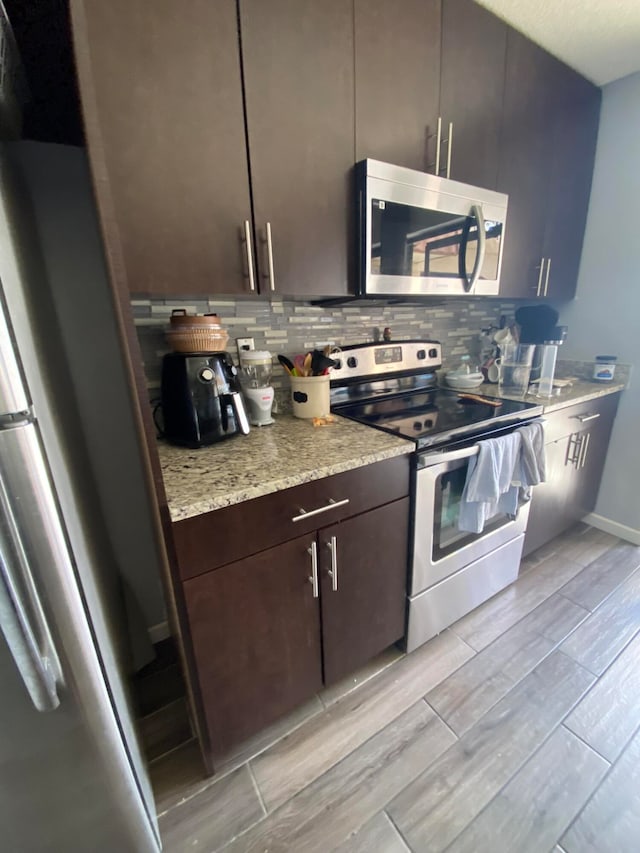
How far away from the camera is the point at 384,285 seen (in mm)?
1273

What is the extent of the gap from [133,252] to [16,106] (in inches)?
15.5

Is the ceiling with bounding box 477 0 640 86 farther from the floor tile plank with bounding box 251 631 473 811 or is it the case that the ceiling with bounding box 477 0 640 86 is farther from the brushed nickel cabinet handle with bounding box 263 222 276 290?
the floor tile plank with bounding box 251 631 473 811

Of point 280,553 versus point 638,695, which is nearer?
point 280,553

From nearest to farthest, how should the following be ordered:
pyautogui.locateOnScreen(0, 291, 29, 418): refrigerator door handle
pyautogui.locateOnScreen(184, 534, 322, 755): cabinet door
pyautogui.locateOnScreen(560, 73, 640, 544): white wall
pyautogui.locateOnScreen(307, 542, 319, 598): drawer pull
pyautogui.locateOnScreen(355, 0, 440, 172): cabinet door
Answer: pyautogui.locateOnScreen(0, 291, 29, 418): refrigerator door handle
pyautogui.locateOnScreen(184, 534, 322, 755): cabinet door
pyautogui.locateOnScreen(307, 542, 319, 598): drawer pull
pyautogui.locateOnScreen(355, 0, 440, 172): cabinet door
pyautogui.locateOnScreen(560, 73, 640, 544): white wall

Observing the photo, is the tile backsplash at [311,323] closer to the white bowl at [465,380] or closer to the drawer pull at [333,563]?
the white bowl at [465,380]

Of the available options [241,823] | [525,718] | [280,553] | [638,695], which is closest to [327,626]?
[280,553]

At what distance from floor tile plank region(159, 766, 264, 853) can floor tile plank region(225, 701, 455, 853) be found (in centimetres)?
4

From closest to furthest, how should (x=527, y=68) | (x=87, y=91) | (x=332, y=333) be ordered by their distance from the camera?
(x=87, y=91)
(x=527, y=68)
(x=332, y=333)

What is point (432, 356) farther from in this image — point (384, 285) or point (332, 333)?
point (384, 285)

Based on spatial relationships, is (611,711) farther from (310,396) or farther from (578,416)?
(310,396)

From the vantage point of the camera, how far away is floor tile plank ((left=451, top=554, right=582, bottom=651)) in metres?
1.51

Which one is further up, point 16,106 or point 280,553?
point 16,106

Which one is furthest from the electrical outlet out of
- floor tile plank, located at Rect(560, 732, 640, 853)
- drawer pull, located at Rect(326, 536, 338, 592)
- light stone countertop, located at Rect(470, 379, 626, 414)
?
floor tile plank, located at Rect(560, 732, 640, 853)

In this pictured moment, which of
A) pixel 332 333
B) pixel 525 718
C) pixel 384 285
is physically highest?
pixel 384 285
